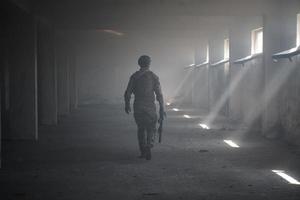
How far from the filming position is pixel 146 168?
7.62m

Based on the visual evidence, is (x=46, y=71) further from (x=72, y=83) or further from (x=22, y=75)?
(x=72, y=83)

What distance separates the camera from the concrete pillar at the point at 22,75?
1103 cm

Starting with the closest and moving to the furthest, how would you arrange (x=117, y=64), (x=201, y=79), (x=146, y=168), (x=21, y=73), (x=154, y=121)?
(x=146, y=168) → (x=154, y=121) → (x=21, y=73) → (x=201, y=79) → (x=117, y=64)

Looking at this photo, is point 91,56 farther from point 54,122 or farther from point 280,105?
point 280,105

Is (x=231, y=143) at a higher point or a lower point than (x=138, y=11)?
lower

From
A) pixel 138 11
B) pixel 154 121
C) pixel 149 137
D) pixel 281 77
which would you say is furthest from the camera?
pixel 138 11

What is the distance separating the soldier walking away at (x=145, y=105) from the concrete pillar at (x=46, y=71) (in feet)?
22.0

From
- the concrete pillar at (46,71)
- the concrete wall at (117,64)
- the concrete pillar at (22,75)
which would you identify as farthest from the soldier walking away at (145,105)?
the concrete wall at (117,64)

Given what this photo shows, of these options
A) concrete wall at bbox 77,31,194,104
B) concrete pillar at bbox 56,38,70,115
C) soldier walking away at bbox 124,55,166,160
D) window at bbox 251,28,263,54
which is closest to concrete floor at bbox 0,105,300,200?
soldier walking away at bbox 124,55,166,160

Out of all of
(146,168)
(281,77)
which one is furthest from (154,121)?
(281,77)

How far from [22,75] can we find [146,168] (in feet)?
16.5

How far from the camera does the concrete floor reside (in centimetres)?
598

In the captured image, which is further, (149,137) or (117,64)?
(117,64)

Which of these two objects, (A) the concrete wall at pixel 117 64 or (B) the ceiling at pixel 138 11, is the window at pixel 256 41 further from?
(A) the concrete wall at pixel 117 64
